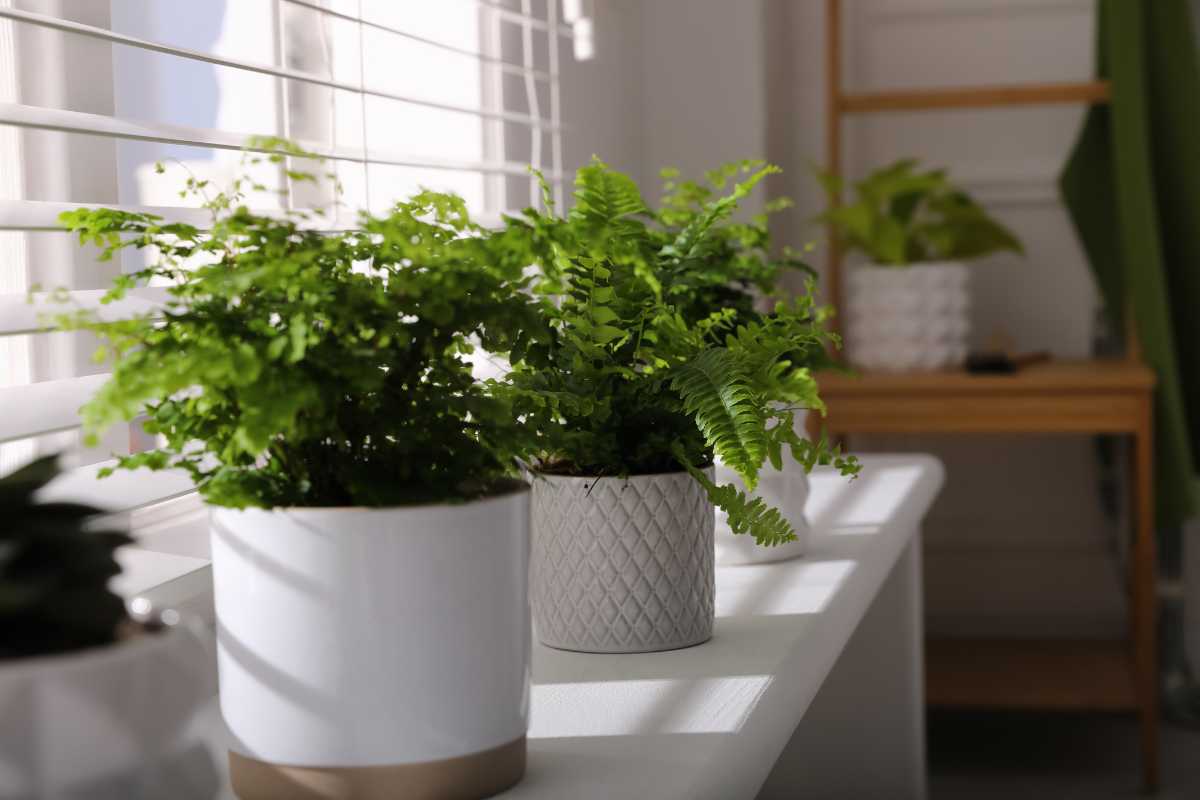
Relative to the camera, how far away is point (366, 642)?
0.58 m

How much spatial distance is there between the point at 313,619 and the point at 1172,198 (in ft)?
7.00

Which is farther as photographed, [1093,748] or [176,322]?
[1093,748]

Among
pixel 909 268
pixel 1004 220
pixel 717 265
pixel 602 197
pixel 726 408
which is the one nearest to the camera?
pixel 726 408

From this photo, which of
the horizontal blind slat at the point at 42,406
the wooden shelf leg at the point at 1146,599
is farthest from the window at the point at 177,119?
the wooden shelf leg at the point at 1146,599

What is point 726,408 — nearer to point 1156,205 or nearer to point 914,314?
point 914,314

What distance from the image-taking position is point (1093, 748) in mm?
2434

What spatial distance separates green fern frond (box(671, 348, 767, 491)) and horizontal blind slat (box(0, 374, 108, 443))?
15.3 inches

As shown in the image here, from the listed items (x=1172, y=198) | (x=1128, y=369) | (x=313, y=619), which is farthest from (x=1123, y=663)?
(x=313, y=619)

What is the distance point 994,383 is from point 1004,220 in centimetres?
58

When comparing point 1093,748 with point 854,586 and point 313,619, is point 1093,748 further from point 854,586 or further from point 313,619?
point 313,619

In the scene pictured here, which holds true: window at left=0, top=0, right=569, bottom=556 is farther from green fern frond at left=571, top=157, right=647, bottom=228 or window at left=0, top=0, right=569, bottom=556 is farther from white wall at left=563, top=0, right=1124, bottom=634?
white wall at left=563, top=0, right=1124, bottom=634

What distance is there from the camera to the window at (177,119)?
0.88 metres

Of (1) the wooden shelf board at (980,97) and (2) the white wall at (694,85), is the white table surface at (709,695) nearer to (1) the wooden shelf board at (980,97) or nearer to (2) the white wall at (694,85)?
(2) the white wall at (694,85)

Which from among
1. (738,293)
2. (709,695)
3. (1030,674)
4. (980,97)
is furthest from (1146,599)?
(709,695)
